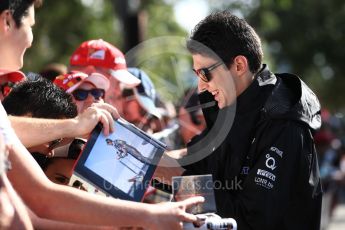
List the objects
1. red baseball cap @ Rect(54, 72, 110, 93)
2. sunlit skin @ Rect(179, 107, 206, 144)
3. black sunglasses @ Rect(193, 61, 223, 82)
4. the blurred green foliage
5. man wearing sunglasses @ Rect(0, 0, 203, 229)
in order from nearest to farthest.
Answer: man wearing sunglasses @ Rect(0, 0, 203, 229), black sunglasses @ Rect(193, 61, 223, 82), red baseball cap @ Rect(54, 72, 110, 93), sunlit skin @ Rect(179, 107, 206, 144), the blurred green foliage

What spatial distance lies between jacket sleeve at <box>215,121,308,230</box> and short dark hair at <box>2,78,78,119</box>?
0.94 m

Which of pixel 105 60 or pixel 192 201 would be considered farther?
pixel 105 60

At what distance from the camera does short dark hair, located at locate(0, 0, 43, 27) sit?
3100mm

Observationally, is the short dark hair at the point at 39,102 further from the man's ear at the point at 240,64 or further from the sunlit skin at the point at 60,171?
the man's ear at the point at 240,64

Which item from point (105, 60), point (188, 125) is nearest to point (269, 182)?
point (105, 60)

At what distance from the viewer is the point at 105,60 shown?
5.42 metres

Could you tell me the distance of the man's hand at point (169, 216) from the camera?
2.98m

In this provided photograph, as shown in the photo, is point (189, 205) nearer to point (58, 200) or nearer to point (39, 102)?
point (58, 200)

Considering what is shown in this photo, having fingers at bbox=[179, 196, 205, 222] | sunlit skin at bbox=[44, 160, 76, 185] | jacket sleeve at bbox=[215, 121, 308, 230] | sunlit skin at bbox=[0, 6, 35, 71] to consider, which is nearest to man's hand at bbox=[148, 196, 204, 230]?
fingers at bbox=[179, 196, 205, 222]

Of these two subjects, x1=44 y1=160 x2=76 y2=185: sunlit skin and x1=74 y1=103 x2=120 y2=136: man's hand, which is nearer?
x1=74 y1=103 x2=120 y2=136: man's hand

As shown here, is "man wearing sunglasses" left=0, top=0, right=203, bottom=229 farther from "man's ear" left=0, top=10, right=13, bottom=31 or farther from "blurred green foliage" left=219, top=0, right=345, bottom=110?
"blurred green foliage" left=219, top=0, right=345, bottom=110

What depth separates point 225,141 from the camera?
3895mm

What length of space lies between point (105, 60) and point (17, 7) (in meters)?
2.25

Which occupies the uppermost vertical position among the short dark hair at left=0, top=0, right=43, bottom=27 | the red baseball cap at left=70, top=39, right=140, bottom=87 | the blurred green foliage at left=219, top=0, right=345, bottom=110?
the blurred green foliage at left=219, top=0, right=345, bottom=110
